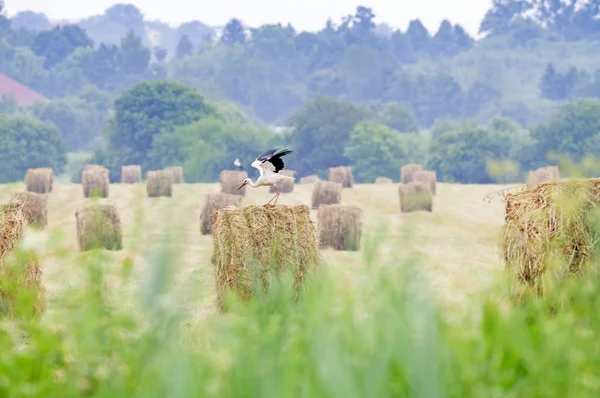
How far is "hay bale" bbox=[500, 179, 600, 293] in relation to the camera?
1080cm

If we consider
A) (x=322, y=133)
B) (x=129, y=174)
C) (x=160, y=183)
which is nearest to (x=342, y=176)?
(x=160, y=183)

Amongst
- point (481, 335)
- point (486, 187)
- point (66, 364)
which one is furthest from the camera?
point (486, 187)

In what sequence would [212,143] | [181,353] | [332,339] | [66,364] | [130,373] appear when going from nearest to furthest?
1. [181,353]
2. [332,339]
3. [130,373]
4. [66,364]
5. [212,143]

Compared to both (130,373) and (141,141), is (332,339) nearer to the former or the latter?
(130,373)

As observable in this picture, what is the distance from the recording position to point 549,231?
11062mm

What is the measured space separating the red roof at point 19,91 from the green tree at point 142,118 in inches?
1421

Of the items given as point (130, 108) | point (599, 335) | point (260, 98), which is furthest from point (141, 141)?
point (599, 335)

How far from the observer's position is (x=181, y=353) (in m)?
2.53

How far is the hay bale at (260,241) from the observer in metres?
13.9

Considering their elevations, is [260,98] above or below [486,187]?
above

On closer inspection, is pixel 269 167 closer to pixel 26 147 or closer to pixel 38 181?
pixel 38 181

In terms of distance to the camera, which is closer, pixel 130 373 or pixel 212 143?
pixel 130 373

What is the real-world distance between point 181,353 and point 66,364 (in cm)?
112

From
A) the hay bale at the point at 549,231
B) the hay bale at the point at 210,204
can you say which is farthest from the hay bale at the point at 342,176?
the hay bale at the point at 549,231
